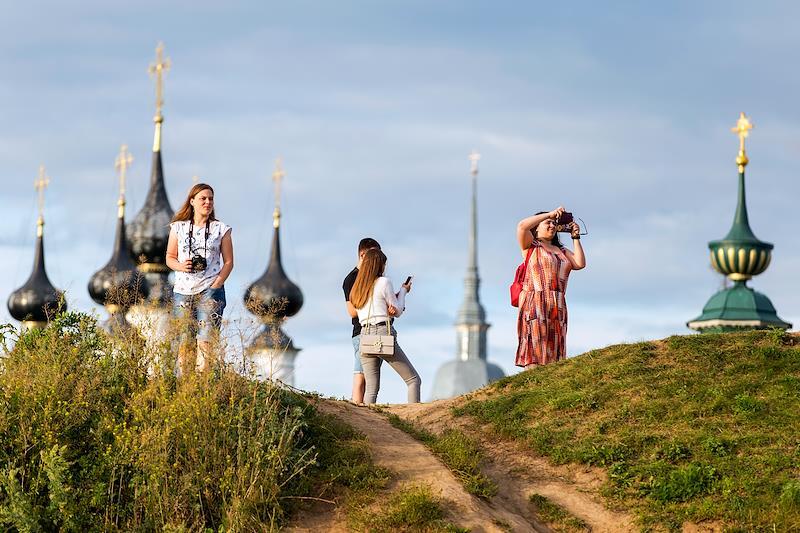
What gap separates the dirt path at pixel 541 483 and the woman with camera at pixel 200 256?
8.19 feet

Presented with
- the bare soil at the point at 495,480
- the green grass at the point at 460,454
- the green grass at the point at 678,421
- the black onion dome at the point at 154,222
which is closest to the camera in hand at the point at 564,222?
the green grass at the point at 678,421

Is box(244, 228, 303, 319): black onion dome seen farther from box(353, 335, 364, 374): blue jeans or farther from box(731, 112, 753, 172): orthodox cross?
box(353, 335, 364, 374): blue jeans

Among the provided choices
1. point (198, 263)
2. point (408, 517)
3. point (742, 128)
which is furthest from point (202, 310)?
point (742, 128)

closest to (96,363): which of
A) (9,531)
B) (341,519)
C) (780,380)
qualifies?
(9,531)

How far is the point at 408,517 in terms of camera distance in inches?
503

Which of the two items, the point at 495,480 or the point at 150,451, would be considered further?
the point at 495,480

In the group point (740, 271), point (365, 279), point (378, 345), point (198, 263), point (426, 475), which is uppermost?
point (740, 271)

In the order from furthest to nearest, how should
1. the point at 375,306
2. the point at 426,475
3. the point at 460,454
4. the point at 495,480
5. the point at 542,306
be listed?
the point at 542,306, the point at 375,306, the point at 495,480, the point at 460,454, the point at 426,475

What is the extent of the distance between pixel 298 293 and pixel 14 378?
7625 cm

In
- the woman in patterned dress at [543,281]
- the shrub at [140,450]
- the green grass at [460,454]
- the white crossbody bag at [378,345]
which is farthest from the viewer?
the woman in patterned dress at [543,281]

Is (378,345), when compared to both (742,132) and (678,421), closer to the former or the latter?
(678,421)

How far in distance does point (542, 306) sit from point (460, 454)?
3.14 metres

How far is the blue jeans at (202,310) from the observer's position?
14.0 meters

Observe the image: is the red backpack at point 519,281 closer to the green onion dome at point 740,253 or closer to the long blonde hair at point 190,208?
the long blonde hair at point 190,208
